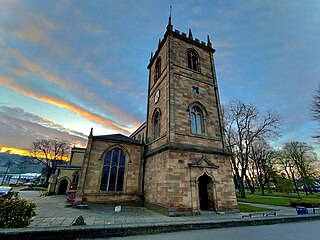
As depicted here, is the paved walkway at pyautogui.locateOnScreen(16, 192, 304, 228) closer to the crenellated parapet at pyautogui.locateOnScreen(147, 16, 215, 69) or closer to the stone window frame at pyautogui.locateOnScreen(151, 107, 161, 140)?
the stone window frame at pyautogui.locateOnScreen(151, 107, 161, 140)

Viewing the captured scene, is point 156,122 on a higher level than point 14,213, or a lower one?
higher

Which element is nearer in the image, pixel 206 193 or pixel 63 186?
pixel 206 193

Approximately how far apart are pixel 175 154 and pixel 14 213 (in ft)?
30.6

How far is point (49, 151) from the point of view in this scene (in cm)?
4422

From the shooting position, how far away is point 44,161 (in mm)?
46312

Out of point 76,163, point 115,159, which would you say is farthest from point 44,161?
point 115,159

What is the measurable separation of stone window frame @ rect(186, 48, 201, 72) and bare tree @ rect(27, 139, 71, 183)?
1760 inches

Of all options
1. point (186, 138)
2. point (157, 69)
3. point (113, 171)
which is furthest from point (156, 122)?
point (157, 69)

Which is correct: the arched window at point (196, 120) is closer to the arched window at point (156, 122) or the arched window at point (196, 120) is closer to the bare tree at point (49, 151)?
the arched window at point (156, 122)

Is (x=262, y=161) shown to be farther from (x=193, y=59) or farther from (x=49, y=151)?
(x=49, y=151)

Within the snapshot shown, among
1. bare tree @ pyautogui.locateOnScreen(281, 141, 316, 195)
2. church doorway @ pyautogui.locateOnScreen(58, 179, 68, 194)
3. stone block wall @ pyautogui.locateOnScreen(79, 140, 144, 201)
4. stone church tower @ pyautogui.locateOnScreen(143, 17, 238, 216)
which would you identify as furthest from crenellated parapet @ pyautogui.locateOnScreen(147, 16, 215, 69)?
bare tree @ pyautogui.locateOnScreen(281, 141, 316, 195)

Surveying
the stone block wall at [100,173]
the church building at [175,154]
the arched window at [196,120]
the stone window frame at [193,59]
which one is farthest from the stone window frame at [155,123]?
the stone window frame at [193,59]

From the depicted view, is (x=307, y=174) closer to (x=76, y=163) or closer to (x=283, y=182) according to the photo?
(x=283, y=182)

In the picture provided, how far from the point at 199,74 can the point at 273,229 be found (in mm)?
14568
